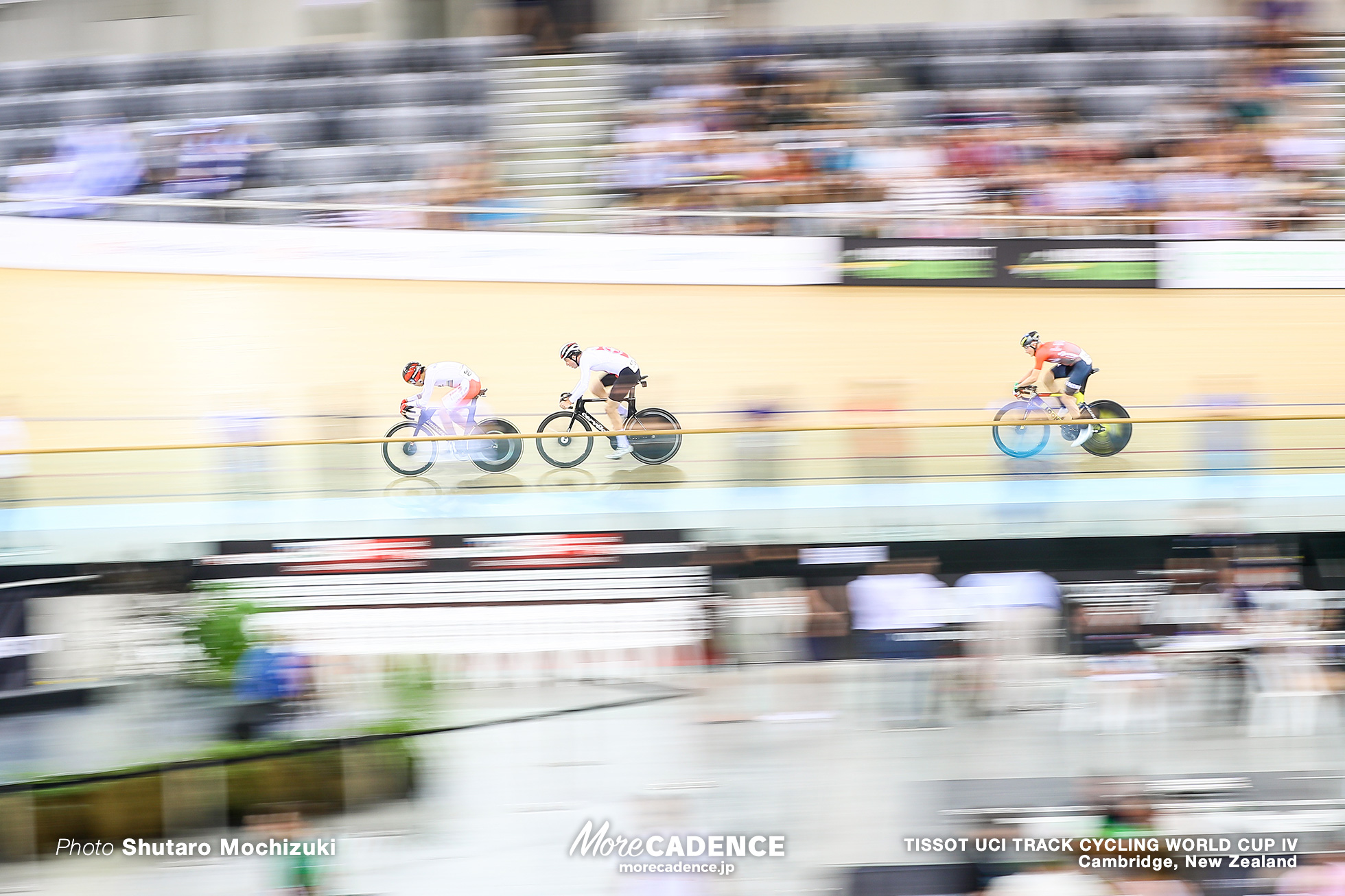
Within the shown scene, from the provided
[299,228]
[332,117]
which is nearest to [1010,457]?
[299,228]

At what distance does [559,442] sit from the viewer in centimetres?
712

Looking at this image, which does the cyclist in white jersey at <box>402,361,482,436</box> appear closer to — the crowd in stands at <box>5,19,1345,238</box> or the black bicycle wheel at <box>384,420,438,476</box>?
the black bicycle wheel at <box>384,420,438,476</box>

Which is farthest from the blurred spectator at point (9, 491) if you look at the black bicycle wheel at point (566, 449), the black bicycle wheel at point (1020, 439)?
the black bicycle wheel at point (1020, 439)

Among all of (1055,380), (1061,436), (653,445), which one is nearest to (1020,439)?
(1061,436)

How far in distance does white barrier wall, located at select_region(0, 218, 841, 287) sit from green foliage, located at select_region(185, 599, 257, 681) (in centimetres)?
592

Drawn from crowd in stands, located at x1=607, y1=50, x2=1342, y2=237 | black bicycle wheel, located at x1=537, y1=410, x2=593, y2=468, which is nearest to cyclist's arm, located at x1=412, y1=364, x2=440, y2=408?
black bicycle wheel, located at x1=537, y1=410, x2=593, y2=468

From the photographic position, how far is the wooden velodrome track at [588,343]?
1074cm

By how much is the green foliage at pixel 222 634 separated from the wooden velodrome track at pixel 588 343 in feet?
14.6

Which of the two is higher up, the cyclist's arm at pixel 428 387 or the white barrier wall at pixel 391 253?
the white barrier wall at pixel 391 253

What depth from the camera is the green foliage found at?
5918mm

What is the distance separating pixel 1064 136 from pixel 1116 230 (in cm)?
147

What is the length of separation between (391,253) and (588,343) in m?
1.99

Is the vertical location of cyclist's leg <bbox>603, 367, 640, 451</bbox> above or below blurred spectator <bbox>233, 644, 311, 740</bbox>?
above

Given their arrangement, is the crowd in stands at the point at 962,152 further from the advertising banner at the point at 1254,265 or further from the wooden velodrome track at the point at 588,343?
the wooden velodrome track at the point at 588,343
